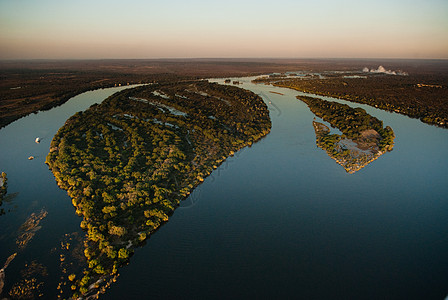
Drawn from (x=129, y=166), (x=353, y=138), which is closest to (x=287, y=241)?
(x=129, y=166)

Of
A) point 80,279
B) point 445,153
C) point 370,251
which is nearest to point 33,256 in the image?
point 80,279

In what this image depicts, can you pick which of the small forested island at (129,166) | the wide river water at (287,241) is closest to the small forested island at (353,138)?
the wide river water at (287,241)

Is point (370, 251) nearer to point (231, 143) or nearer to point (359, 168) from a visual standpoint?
point (359, 168)

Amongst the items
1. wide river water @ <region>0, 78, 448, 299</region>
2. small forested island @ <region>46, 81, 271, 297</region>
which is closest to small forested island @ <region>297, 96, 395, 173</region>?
wide river water @ <region>0, 78, 448, 299</region>

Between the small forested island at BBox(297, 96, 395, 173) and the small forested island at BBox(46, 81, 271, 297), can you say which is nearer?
the small forested island at BBox(46, 81, 271, 297)

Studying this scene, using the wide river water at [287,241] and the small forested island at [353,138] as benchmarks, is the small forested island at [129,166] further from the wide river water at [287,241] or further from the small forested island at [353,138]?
the small forested island at [353,138]

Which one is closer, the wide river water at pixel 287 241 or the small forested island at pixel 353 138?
the wide river water at pixel 287 241

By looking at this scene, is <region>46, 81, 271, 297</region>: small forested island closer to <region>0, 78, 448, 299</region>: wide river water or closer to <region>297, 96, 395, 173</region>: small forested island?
<region>0, 78, 448, 299</region>: wide river water
